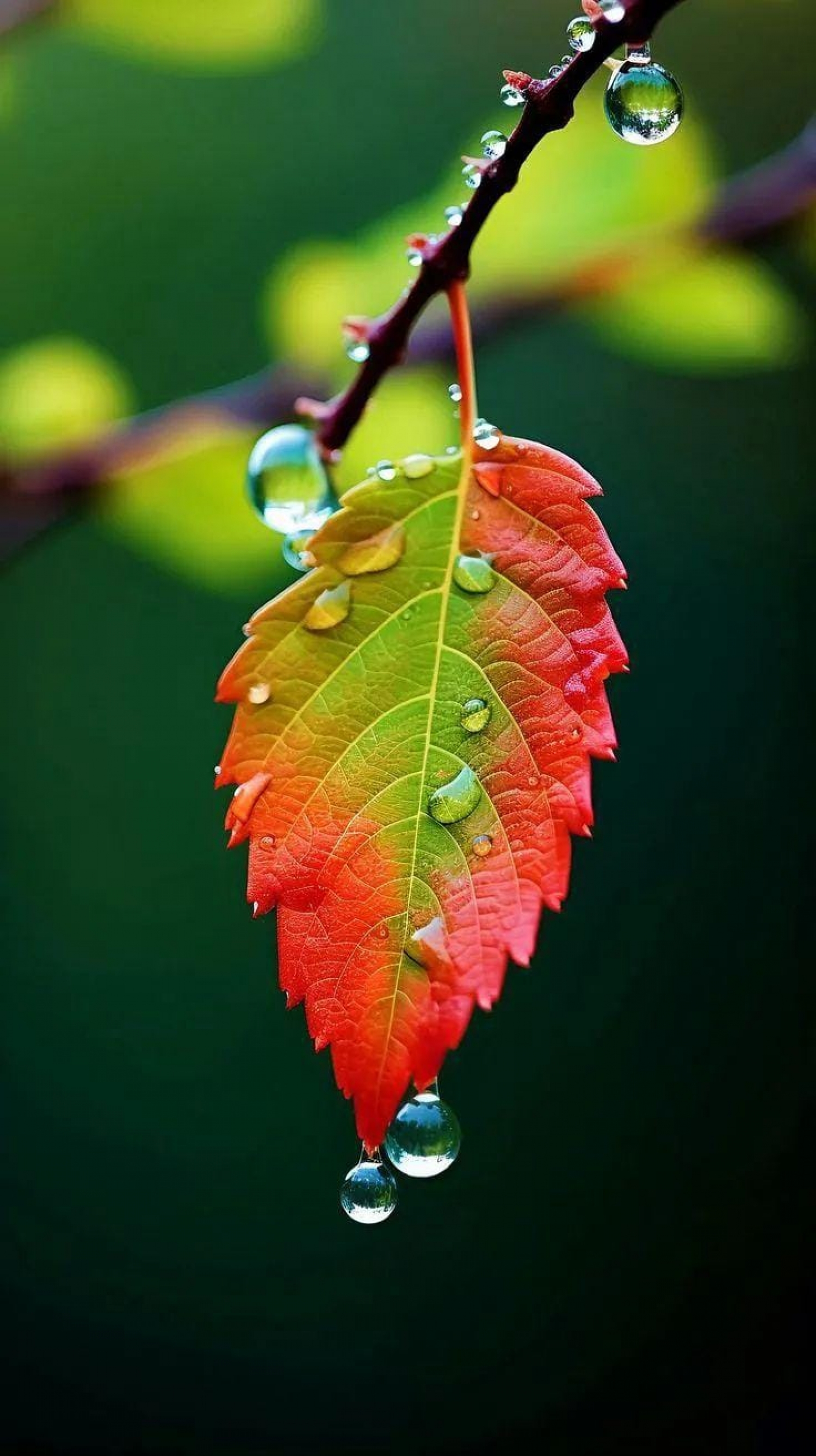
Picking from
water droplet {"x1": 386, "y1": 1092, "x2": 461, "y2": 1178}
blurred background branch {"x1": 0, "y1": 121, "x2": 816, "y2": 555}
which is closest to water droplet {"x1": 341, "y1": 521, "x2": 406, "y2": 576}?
water droplet {"x1": 386, "y1": 1092, "x2": 461, "y2": 1178}

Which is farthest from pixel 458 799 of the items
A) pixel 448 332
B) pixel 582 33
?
pixel 448 332

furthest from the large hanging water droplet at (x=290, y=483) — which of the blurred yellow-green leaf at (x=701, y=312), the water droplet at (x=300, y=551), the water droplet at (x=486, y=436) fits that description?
the blurred yellow-green leaf at (x=701, y=312)

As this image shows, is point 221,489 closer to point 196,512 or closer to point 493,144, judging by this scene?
point 196,512

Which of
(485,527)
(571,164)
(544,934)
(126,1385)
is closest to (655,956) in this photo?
(544,934)

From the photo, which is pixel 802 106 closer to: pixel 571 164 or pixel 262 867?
pixel 571 164

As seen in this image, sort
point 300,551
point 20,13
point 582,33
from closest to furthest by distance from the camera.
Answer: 1. point 582,33
2. point 300,551
3. point 20,13

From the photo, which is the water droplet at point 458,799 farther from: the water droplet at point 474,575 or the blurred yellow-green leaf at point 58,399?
the blurred yellow-green leaf at point 58,399
